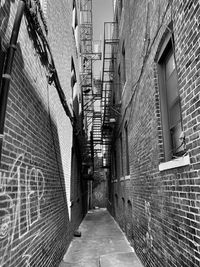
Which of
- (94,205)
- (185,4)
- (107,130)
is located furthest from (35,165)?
(94,205)

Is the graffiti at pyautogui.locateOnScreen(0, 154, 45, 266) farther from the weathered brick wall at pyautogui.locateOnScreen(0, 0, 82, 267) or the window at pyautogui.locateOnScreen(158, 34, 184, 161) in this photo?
the window at pyautogui.locateOnScreen(158, 34, 184, 161)

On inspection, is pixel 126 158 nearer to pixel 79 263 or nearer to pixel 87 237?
pixel 87 237

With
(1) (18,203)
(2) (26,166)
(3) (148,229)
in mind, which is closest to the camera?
(1) (18,203)

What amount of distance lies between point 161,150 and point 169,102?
2.74 feet

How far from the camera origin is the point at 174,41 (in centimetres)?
356

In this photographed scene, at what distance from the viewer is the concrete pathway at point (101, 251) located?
5893 mm

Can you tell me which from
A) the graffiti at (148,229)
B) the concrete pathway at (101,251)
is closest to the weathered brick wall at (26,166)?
the concrete pathway at (101,251)

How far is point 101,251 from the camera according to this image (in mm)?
7316

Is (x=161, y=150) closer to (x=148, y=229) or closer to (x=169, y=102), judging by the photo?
(x=169, y=102)

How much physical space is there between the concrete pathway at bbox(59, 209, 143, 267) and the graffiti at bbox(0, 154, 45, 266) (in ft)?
9.09

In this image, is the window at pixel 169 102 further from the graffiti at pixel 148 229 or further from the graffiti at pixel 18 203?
the graffiti at pixel 18 203

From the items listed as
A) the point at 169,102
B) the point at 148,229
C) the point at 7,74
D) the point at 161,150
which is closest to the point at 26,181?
the point at 7,74

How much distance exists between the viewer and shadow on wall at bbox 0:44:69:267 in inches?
108

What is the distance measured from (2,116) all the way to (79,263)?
5.10 m
